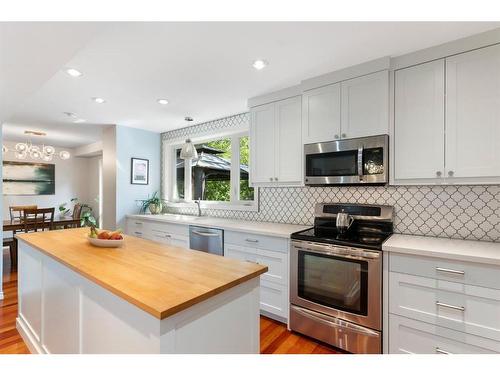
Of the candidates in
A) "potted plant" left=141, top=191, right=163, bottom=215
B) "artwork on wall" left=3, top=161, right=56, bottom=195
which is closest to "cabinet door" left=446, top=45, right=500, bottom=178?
"potted plant" left=141, top=191, right=163, bottom=215

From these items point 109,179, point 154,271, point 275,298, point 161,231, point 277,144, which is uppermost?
point 277,144

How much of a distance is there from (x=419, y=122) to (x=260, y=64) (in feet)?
4.34

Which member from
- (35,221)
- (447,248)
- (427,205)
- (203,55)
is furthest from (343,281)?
(35,221)

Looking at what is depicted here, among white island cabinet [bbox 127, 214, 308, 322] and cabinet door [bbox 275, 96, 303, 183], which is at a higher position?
cabinet door [bbox 275, 96, 303, 183]

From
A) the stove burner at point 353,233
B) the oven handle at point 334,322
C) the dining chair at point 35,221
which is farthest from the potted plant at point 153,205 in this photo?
the oven handle at point 334,322

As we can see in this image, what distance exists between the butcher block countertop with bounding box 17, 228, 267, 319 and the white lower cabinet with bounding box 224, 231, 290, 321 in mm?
956

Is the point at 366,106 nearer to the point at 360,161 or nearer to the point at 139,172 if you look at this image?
the point at 360,161

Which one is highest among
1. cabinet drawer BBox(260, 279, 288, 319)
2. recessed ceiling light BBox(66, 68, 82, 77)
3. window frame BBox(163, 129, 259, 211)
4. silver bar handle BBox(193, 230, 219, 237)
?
recessed ceiling light BBox(66, 68, 82, 77)

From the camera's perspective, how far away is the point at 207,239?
295 centimetres

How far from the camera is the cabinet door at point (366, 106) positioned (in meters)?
2.02

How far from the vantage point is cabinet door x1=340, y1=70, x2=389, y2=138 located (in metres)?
2.02

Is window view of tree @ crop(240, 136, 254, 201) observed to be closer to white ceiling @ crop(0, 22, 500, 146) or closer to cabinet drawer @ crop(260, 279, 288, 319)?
white ceiling @ crop(0, 22, 500, 146)

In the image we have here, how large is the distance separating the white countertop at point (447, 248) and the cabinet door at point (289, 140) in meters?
1.06
